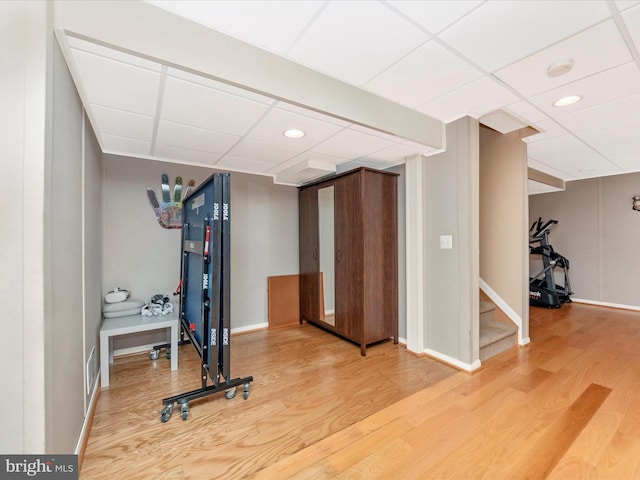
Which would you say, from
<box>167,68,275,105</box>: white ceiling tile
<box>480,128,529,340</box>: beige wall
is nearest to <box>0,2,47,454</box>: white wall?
<box>167,68,275,105</box>: white ceiling tile

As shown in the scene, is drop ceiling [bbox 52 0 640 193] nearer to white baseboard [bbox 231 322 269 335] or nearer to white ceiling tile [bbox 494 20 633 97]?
white ceiling tile [bbox 494 20 633 97]

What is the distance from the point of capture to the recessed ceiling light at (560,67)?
1.75m

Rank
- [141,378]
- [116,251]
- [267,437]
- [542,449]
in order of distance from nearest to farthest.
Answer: [542,449], [267,437], [141,378], [116,251]

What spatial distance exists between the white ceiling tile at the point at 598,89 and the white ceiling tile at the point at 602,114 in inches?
4.3

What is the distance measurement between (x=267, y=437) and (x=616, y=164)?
613 cm

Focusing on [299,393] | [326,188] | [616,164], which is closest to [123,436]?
[299,393]

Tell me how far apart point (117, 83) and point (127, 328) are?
1994 mm

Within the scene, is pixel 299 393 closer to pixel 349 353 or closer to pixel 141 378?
pixel 349 353

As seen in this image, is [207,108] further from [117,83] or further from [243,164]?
[243,164]

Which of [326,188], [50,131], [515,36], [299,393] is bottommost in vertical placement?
[299,393]

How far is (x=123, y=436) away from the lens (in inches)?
70.6

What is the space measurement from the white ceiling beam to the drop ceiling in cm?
3

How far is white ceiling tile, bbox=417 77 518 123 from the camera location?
204cm

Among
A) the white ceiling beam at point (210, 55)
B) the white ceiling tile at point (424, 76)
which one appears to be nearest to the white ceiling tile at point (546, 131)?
the white ceiling tile at point (424, 76)
